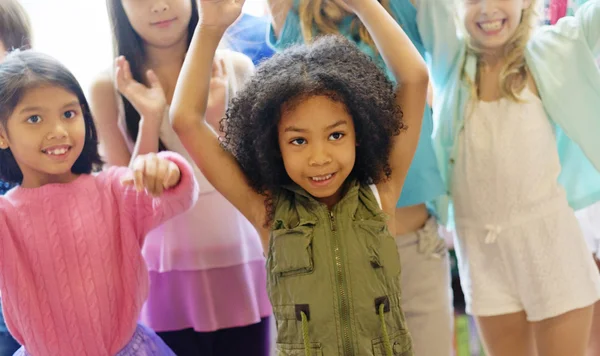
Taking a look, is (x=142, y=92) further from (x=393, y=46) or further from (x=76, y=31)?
(x=393, y=46)

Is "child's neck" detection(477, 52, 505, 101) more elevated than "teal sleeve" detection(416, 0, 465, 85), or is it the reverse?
"teal sleeve" detection(416, 0, 465, 85)

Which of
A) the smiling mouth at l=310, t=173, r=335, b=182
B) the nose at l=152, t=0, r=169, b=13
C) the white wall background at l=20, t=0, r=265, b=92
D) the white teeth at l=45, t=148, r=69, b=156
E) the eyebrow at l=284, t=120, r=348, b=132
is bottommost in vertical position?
the smiling mouth at l=310, t=173, r=335, b=182

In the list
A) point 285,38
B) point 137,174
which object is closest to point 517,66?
point 285,38

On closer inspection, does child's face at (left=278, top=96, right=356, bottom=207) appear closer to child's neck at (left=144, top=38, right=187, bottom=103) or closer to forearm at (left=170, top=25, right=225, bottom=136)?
forearm at (left=170, top=25, right=225, bottom=136)

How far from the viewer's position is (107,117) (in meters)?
1.23

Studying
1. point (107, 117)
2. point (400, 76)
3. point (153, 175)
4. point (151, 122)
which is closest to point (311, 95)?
point (400, 76)

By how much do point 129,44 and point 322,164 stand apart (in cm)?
53

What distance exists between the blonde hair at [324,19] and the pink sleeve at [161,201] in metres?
0.35

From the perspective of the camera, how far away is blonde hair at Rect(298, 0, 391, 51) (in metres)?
1.15

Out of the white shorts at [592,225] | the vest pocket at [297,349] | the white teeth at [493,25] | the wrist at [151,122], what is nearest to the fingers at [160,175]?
the wrist at [151,122]

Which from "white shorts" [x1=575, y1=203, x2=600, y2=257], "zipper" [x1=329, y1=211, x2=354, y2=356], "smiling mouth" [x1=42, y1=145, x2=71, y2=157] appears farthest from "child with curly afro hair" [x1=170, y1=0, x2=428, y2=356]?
"white shorts" [x1=575, y1=203, x2=600, y2=257]

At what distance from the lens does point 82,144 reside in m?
1.08

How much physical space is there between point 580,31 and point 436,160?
375mm

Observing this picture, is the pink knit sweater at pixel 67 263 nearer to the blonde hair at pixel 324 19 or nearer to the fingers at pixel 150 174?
the fingers at pixel 150 174
